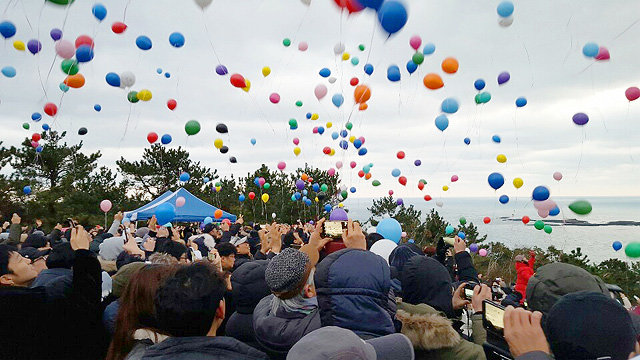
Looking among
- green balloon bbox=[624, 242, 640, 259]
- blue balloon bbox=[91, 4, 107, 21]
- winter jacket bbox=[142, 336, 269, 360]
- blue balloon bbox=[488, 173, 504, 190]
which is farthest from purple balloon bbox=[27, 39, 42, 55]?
green balloon bbox=[624, 242, 640, 259]

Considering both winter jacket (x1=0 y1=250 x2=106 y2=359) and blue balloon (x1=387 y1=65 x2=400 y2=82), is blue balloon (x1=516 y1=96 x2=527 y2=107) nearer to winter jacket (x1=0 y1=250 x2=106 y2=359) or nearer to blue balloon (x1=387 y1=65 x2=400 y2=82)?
blue balloon (x1=387 y1=65 x2=400 y2=82)

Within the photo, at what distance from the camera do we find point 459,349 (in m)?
1.80

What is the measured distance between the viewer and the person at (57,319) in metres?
2.54

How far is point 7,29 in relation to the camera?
5.65 meters

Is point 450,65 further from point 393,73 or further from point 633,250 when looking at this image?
point 633,250

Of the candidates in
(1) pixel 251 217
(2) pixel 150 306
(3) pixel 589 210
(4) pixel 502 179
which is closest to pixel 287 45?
(4) pixel 502 179

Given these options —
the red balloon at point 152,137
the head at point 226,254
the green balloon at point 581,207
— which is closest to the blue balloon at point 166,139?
the red balloon at point 152,137

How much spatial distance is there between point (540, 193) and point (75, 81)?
23.6 feet

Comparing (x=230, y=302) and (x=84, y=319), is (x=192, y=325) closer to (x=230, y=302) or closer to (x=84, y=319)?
(x=230, y=302)

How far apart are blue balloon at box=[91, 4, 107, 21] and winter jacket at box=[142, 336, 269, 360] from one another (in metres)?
5.56

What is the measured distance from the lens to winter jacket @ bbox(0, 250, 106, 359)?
2.54 m

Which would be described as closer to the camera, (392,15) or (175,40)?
(392,15)

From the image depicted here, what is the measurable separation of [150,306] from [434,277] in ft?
4.84

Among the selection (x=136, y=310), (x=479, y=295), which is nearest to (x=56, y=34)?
(x=136, y=310)
